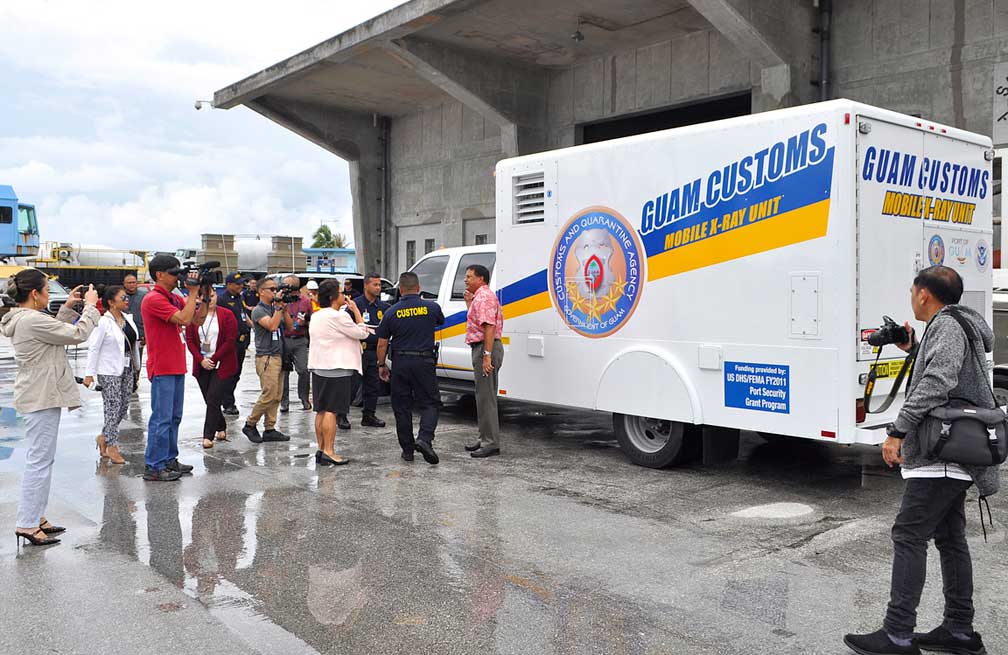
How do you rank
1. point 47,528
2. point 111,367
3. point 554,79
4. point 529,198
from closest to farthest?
1. point 47,528
2. point 111,367
3. point 529,198
4. point 554,79

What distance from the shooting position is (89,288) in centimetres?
630

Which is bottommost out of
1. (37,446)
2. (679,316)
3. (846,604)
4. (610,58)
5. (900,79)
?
(846,604)

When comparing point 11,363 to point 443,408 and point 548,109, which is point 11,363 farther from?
point 548,109

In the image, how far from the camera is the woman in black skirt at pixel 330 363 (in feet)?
26.9

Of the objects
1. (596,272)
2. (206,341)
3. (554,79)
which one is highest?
(554,79)

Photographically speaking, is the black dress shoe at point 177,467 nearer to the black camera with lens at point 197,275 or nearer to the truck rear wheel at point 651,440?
the black camera with lens at point 197,275

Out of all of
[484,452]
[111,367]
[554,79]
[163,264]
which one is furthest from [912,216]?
[554,79]

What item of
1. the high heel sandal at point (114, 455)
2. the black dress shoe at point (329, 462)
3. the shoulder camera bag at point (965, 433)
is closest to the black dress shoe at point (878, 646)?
the shoulder camera bag at point (965, 433)

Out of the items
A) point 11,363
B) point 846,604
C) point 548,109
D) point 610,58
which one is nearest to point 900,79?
point 610,58

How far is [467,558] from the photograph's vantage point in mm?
5410

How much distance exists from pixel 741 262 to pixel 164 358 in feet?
15.7

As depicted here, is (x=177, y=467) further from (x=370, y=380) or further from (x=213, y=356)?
(x=370, y=380)

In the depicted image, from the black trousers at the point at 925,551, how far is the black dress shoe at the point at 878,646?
0.17 feet

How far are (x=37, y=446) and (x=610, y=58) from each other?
16413mm
